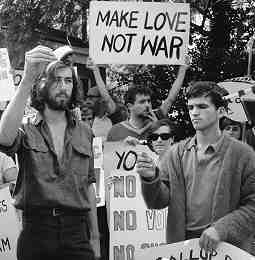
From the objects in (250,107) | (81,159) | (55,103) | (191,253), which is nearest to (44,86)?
(55,103)

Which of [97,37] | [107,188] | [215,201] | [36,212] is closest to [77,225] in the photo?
[36,212]

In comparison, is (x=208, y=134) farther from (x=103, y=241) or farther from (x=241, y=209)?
(x=103, y=241)

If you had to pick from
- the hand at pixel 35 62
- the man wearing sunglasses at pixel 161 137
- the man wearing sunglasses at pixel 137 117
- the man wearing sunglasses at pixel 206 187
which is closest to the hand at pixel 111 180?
the man wearing sunglasses at pixel 137 117

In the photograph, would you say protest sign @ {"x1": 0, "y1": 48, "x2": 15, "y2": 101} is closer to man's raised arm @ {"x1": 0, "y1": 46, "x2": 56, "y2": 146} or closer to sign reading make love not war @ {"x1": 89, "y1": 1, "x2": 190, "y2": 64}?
sign reading make love not war @ {"x1": 89, "y1": 1, "x2": 190, "y2": 64}

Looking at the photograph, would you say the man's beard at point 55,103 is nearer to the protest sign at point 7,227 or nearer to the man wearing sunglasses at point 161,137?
the man wearing sunglasses at point 161,137

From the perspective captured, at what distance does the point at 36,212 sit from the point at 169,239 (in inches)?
28.1

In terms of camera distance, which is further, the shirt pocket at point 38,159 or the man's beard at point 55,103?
the man's beard at point 55,103

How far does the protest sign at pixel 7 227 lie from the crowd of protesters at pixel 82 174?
5.89 feet

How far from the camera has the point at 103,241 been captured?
6.14m

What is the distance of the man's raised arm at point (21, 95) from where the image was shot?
3398 mm

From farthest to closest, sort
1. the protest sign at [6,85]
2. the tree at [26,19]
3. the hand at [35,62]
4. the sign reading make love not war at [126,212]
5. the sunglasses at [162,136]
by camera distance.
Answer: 1. the tree at [26,19]
2. the protest sign at [6,85]
3. the sign reading make love not war at [126,212]
4. the sunglasses at [162,136]
5. the hand at [35,62]

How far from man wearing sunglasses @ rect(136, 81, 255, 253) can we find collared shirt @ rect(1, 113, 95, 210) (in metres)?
0.35

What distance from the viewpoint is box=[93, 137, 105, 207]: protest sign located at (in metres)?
5.90

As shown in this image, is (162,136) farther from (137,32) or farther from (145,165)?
(145,165)
